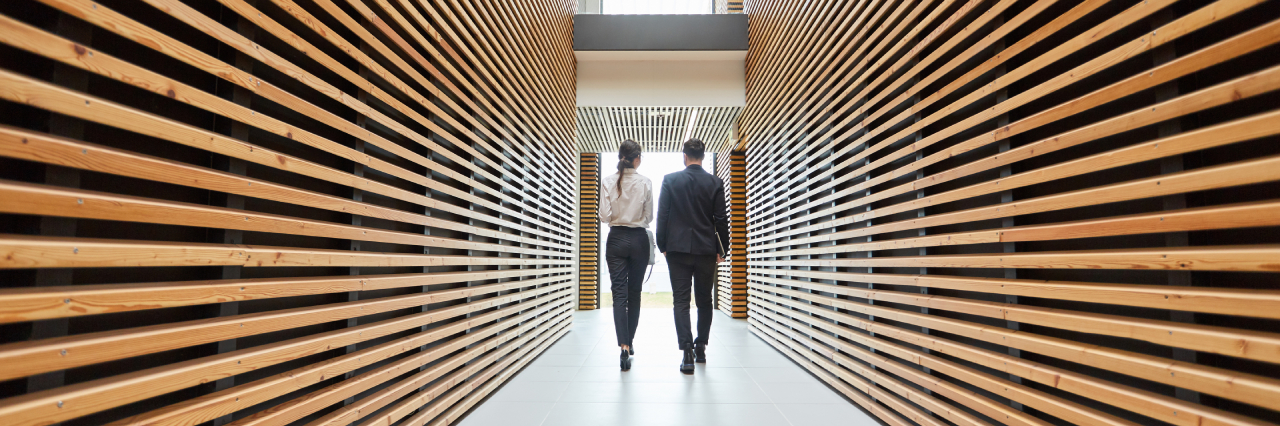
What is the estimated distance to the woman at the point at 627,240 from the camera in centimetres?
Answer: 345

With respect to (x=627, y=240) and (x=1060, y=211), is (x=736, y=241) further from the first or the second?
(x=1060, y=211)

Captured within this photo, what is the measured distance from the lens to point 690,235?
129 inches

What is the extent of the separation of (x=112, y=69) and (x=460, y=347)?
177cm

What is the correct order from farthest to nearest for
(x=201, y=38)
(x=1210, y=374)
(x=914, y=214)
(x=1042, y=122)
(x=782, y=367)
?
(x=782, y=367), (x=914, y=214), (x=1042, y=122), (x=201, y=38), (x=1210, y=374)

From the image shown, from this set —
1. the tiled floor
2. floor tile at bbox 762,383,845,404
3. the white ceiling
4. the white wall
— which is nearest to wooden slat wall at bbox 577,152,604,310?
the white ceiling

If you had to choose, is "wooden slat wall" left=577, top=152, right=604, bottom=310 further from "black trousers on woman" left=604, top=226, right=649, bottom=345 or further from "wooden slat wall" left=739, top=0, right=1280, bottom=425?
"wooden slat wall" left=739, top=0, right=1280, bottom=425

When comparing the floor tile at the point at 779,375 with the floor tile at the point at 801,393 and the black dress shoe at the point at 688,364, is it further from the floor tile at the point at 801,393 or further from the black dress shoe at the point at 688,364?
the black dress shoe at the point at 688,364

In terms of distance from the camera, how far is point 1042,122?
146cm

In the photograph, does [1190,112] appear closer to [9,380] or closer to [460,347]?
[9,380]

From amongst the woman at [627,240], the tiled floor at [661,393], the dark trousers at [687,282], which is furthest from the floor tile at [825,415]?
the woman at [627,240]

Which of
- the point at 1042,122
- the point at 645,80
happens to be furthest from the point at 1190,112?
the point at 645,80

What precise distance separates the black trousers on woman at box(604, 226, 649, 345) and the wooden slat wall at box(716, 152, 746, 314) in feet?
10.9

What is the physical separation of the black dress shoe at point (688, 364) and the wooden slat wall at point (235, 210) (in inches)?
48.7

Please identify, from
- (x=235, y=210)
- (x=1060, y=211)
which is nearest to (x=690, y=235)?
(x=1060, y=211)
